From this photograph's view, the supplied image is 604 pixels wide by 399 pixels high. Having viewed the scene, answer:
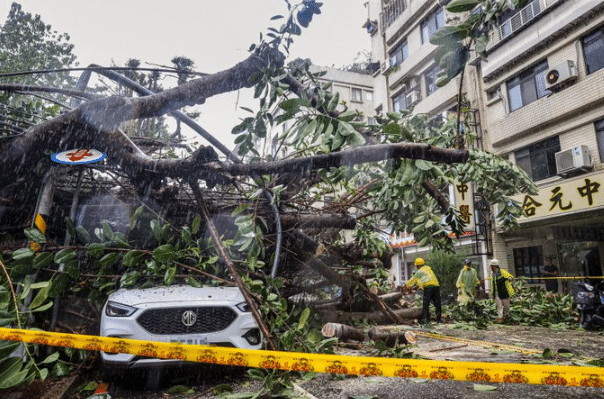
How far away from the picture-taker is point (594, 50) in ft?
42.5

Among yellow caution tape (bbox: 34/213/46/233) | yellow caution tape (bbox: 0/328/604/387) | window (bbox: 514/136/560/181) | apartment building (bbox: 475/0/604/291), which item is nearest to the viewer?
yellow caution tape (bbox: 0/328/604/387)

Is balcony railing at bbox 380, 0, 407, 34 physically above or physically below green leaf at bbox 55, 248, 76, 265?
above

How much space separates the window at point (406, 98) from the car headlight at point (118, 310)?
752 inches

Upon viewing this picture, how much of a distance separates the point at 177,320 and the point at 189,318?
0.40 ft

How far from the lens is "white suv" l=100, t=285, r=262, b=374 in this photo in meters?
3.81

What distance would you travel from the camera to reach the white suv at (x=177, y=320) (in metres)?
3.81

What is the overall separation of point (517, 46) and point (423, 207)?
45.1 feet

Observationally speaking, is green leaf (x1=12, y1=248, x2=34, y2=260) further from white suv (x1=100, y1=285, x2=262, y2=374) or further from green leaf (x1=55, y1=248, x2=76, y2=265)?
white suv (x1=100, y1=285, x2=262, y2=374)

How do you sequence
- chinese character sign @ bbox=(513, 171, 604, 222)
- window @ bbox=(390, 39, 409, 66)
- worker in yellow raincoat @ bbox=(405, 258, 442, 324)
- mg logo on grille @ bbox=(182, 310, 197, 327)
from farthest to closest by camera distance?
1. window @ bbox=(390, 39, 409, 66)
2. chinese character sign @ bbox=(513, 171, 604, 222)
3. worker in yellow raincoat @ bbox=(405, 258, 442, 324)
4. mg logo on grille @ bbox=(182, 310, 197, 327)

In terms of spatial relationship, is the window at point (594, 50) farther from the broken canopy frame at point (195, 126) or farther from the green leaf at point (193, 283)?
the green leaf at point (193, 283)

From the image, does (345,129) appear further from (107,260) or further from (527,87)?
(527,87)

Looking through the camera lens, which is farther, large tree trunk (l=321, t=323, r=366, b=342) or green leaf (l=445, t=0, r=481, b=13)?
large tree trunk (l=321, t=323, r=366, b=342)

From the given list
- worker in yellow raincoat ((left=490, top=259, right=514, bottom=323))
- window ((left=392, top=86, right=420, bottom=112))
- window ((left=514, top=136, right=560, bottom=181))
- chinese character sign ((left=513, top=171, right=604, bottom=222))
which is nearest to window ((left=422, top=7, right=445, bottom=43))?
window ((left=392, top=86, right=420, bottom=112))

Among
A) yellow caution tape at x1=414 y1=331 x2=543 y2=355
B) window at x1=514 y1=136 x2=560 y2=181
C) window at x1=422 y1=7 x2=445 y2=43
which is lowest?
yellow caution tape at x1=414 y1=331 x2=543 y2=355
